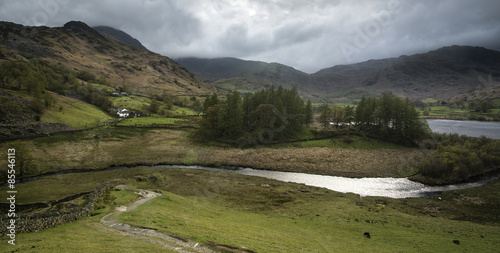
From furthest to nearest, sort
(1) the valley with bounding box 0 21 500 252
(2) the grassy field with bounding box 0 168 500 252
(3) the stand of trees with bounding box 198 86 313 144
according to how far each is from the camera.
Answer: (3) the stand of trees with bounding box 198 86 313 144
(1) the valley with bounding box 0 21 500 252
(2) the grassy field with bounding box 0 168 500 252

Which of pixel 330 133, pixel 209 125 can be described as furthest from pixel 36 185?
pixel 330 133

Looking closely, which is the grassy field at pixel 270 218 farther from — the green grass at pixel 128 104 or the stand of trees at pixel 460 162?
the green grass at pixel 128 104

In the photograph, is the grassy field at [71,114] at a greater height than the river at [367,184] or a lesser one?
greater

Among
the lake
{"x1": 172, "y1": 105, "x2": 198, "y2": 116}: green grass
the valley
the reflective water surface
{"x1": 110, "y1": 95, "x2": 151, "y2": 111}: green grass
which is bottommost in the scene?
the reflective water surface

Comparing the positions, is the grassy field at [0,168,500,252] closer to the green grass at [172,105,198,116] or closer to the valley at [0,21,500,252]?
the valley at [0,21,500,252]

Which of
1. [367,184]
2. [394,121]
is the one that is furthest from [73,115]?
[394,121]

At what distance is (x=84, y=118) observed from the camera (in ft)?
271

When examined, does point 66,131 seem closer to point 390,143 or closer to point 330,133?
point 330,133

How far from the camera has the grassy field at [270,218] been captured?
1716cm

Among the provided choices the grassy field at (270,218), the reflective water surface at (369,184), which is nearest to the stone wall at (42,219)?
the grassy field at (270,218)

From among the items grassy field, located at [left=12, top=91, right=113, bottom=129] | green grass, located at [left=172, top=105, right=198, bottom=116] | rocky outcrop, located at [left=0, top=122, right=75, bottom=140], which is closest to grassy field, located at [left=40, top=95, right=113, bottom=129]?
grassy field, located at [left=12, top=91, right=113, bottom=129]

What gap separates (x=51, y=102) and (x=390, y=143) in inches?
4541

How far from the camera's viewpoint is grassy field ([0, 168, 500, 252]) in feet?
56.3

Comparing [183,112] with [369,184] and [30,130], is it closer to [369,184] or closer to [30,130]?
[30,130]
